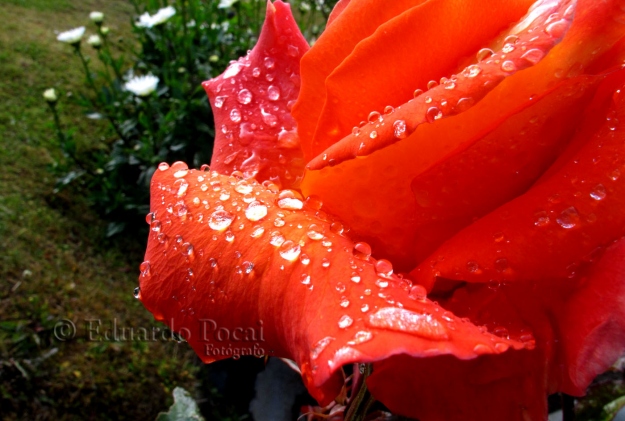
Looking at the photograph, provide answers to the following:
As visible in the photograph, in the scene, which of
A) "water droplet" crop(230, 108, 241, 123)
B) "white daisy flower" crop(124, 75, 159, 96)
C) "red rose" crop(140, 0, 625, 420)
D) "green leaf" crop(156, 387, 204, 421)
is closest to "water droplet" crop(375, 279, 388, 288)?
"red rose" crop(140, 0, 625, 420)

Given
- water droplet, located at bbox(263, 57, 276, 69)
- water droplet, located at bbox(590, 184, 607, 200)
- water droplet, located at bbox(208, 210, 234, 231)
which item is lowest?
Result: water droplet, located at bbox(590, 184, 607, 200)

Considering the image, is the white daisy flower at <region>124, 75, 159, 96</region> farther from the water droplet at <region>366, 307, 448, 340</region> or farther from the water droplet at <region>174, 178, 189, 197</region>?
the water droplet at <region>366, 307, 448, 340</region>

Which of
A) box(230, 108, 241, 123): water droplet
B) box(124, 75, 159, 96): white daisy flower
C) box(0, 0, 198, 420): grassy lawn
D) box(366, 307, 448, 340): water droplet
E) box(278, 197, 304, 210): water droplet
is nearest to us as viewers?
box(366, 307, 448, 340): water droplet

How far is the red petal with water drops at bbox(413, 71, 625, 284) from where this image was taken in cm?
27

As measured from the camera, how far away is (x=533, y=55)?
246mm

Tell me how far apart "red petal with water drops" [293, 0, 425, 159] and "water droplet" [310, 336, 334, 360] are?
16 centimetres

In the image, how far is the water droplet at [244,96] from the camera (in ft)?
1.50

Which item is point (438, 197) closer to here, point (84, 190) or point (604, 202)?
point (604, 202)

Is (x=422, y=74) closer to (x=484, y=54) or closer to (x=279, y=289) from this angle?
(x=484, y=54)

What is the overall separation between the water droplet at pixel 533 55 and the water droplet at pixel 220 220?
0.63 feet

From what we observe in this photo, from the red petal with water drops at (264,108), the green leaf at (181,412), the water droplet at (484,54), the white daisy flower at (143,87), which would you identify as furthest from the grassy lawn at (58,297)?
the water droplet at (484,54)

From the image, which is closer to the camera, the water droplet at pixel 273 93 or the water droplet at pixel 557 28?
the water droplet at pixel 557 28

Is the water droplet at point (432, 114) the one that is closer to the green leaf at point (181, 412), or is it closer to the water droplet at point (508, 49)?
the water droplet at point (508, 49)

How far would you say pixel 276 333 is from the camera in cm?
29
